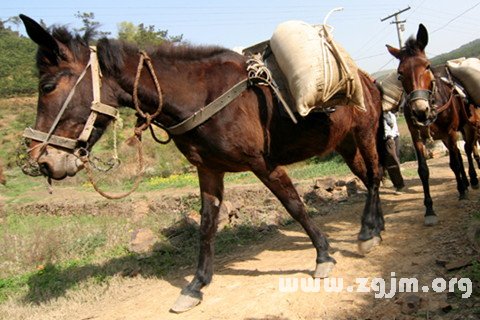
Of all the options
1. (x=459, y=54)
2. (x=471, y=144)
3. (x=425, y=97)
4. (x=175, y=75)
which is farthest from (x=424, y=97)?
(x=459, y=54)

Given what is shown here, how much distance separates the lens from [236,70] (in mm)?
3938

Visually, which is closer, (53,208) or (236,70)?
(236,70)

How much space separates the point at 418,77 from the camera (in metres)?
5.22

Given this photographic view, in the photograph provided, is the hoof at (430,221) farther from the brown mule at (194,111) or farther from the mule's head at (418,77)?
the mule's head at (418,77)

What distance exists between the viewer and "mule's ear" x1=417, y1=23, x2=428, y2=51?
5.24 metres

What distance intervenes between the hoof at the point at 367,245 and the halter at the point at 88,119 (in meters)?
2.83

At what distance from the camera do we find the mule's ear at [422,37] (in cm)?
524

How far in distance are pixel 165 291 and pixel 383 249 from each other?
236 cm

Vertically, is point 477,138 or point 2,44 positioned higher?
point 2,44

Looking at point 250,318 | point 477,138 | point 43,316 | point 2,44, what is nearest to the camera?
point 250,318

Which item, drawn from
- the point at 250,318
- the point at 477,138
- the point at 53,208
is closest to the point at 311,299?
the point at 250,318

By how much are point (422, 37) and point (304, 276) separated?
3.40m

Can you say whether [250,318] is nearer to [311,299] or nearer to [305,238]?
[311,299]

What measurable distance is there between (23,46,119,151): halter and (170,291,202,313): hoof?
1.72 meters
